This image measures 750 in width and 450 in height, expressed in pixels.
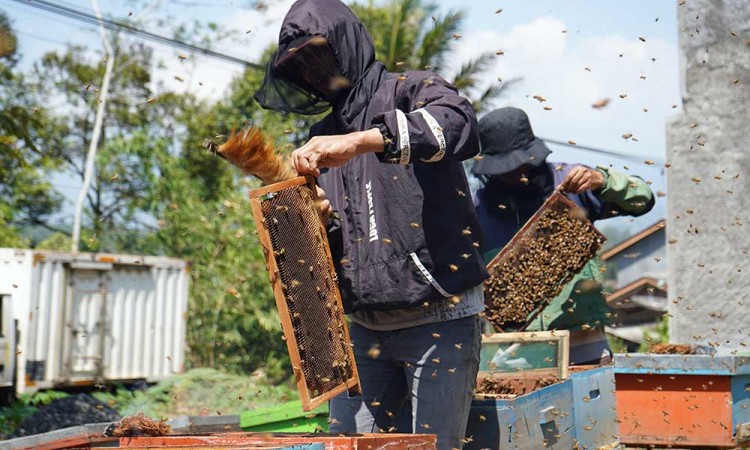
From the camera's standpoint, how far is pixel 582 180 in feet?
15.9

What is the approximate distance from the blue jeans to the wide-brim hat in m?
1.69

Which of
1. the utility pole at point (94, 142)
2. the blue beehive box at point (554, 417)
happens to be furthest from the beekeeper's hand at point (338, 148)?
the utility pole at point (94, 142)

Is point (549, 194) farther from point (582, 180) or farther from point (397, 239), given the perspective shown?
point (397, 239)

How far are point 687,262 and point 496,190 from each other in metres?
2.73

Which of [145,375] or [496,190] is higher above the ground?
[496,190]

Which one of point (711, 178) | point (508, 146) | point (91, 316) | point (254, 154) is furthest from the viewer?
point (91, 316)

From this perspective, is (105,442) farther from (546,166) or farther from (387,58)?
(387,58)

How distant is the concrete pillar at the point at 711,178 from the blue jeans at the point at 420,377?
4.09 metres

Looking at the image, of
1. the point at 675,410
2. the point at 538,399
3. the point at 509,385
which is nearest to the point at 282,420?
the point at 509,385

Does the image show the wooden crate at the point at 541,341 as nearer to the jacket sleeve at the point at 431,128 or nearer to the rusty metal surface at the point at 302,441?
the jacket sleeve at the point at 431,128

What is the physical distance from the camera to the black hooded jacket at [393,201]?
323cm

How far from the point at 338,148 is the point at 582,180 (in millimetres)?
2311

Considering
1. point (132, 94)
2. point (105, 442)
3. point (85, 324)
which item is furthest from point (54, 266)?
point (132, 94)

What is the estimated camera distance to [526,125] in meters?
5.08
